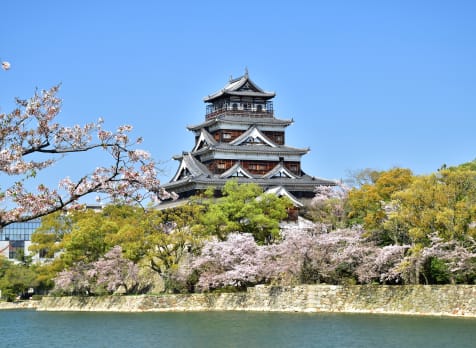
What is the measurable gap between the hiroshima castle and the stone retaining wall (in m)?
13.8

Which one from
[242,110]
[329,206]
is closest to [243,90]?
[242,110]

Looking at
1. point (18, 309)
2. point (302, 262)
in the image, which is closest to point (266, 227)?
point (302, 262)

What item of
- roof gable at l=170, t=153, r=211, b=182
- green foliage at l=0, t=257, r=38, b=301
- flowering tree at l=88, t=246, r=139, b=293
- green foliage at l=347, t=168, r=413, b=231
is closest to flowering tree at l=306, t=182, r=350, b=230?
green foliage at l=347, t=168, r=413, b=231

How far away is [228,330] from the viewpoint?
93.4 feet

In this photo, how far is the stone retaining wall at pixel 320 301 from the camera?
102 ft

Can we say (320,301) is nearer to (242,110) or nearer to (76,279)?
(76,279)

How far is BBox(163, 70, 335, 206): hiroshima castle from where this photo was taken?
55.5 m

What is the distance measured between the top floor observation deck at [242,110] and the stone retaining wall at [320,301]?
62.7 ft

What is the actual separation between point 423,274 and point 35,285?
3249 centimetres

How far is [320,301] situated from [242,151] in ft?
74.1

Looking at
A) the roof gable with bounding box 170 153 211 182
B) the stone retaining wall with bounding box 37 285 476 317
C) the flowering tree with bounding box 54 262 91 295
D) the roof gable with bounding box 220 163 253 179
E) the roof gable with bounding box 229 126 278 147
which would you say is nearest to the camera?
the stone retaining wall with bounding box 37 285 476 317

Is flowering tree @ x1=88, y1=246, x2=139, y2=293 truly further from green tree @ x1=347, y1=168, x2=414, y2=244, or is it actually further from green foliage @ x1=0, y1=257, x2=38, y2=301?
green tree @ x1=347, y1=168, x2=414, y2=244

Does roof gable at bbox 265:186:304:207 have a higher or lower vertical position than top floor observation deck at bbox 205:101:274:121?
lower

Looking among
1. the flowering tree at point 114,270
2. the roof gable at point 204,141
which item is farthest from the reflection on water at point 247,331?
the roof gable at point 204,141
